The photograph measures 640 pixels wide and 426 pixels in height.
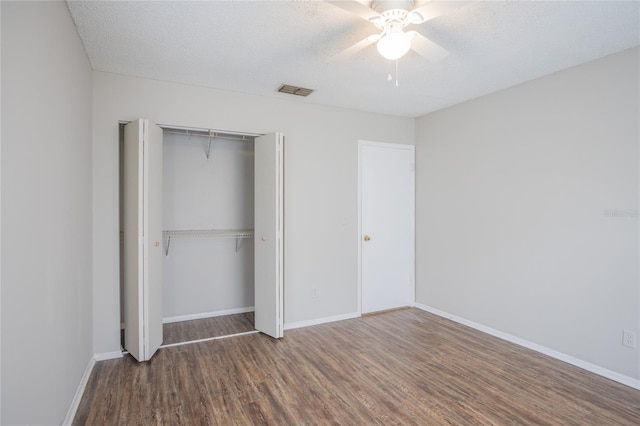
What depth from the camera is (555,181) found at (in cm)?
308

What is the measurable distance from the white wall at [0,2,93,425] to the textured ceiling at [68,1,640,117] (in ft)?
1.33

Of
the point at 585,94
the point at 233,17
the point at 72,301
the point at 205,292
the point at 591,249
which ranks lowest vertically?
the point at 205,292

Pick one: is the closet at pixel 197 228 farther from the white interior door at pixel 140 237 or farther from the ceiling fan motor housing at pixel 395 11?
the ceiling fan motor housing at pixel 395 11

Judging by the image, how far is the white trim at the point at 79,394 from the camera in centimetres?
209

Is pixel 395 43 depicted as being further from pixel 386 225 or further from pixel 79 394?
pixel 79 394

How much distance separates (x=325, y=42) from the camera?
248cm

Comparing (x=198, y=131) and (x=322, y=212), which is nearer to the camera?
(x=198, y=131)

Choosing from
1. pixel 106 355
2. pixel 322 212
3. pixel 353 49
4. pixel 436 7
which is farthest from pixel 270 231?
pixel 436 7

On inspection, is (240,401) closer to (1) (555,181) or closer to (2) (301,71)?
(2) (301,71)

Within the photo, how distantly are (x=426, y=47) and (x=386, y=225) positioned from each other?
8.84ft

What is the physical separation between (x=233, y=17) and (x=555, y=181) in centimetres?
304

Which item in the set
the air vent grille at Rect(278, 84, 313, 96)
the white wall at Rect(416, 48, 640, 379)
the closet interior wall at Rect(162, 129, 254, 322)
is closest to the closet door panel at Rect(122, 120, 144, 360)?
the closet interior wall at Rect(162, 129, 254, 322)

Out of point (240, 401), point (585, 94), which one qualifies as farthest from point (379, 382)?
point (585, 94)

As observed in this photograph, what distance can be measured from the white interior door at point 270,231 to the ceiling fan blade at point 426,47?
5.61ft
